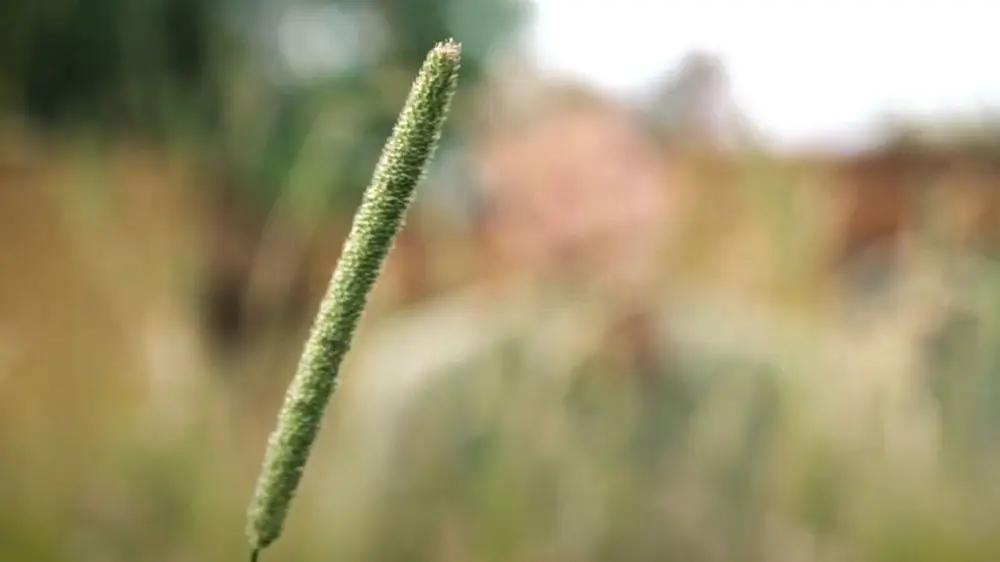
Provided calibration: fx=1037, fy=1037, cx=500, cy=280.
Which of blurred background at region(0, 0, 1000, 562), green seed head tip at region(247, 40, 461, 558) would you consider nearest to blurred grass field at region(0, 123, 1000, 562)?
blurred background at region(0, 0, 1000, 562)

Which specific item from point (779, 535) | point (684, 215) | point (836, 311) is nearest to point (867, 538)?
point (779, 535)

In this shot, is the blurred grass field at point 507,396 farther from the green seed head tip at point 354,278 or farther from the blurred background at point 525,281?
the green seed head tip at point 354,278

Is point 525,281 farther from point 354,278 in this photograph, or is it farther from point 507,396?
point 354,278

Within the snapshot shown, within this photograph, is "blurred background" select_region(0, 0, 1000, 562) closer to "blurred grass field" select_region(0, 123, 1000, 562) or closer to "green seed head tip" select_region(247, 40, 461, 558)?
"blurred grass field" select_region(0, 123, 1000, 562)

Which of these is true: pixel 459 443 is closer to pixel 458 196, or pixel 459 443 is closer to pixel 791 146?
pixel 458 196

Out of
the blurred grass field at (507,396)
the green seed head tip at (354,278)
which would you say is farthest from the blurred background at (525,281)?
the green seed head tip at (354,278)

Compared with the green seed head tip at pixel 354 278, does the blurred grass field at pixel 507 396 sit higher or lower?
lower
